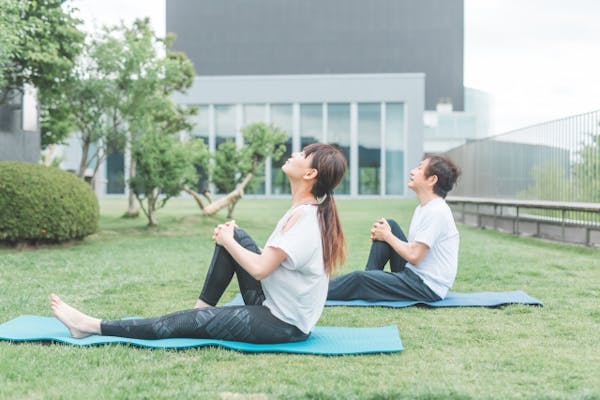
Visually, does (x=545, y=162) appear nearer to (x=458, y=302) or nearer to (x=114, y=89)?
(x=458, y=302)

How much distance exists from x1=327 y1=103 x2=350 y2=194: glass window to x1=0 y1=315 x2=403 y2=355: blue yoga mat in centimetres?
3614

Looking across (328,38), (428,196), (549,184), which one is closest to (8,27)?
(428,196)

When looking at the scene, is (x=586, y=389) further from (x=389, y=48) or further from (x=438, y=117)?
(x=389, y=48)

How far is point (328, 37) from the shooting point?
51438 millimetres

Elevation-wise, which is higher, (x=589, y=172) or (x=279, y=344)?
(x=589, y=172)

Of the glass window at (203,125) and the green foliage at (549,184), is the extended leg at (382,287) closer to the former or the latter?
the green foliage at (549,184)

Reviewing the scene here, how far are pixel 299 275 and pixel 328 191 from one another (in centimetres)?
49

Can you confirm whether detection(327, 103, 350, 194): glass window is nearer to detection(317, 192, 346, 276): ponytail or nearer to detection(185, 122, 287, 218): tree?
detection(185, 122, 287, 218): tree

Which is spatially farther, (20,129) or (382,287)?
(20,129)

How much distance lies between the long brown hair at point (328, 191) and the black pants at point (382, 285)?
75.9 inches

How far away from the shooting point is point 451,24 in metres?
51.5

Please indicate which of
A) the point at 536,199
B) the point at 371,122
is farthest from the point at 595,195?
the point at 371,122

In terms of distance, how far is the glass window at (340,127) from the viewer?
41.0 m

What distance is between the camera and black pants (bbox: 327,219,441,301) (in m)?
5.77
